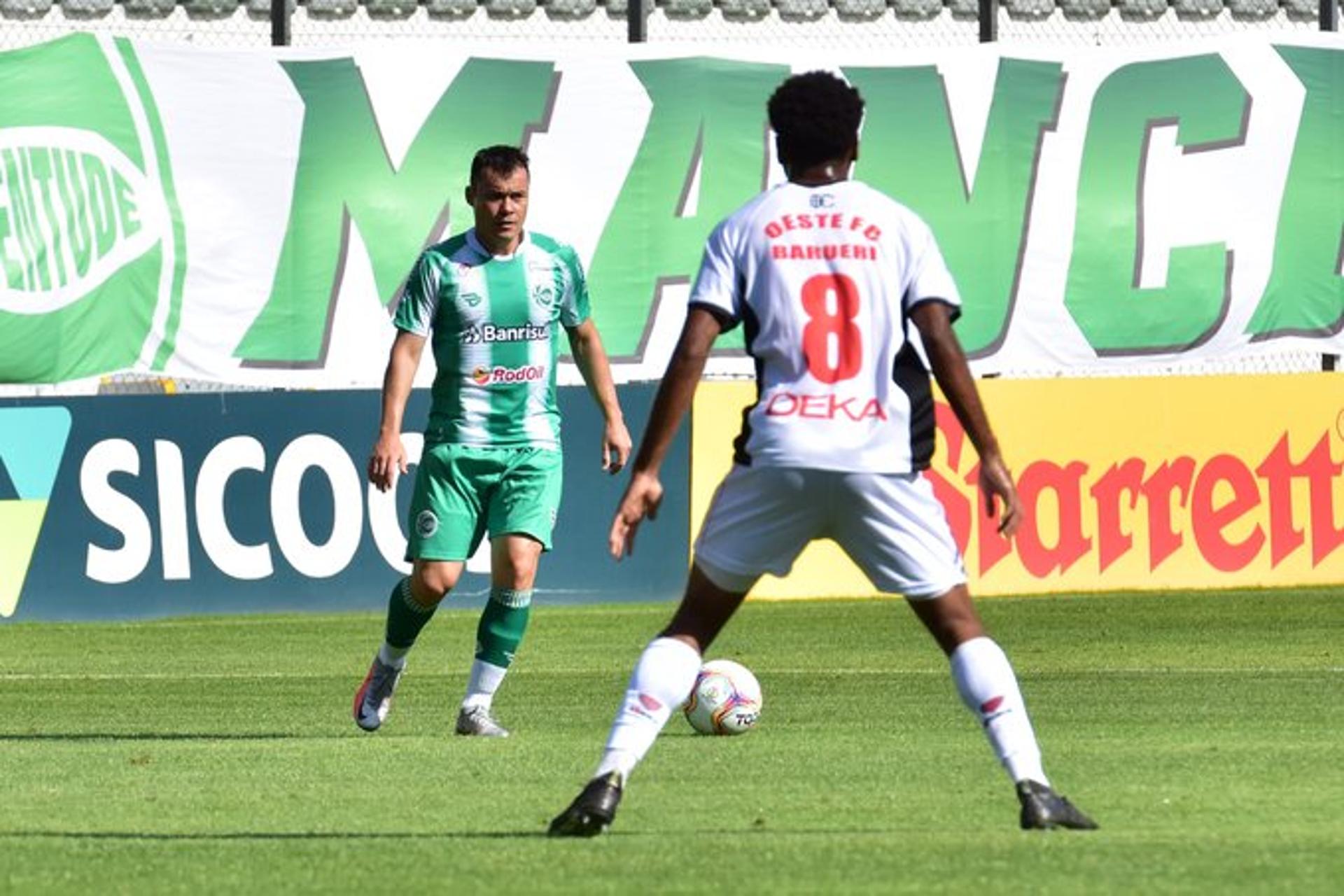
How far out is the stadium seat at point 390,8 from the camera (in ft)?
74.1

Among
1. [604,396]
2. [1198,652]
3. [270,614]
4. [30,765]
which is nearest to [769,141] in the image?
[270,614]

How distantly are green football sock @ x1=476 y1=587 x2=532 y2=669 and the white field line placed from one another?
330 centimetres

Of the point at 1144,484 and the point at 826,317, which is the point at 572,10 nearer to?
the point at 1144,484

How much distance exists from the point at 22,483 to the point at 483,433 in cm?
789

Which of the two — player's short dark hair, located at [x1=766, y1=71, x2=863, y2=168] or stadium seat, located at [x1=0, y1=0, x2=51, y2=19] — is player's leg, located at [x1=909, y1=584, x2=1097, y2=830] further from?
stadium seat, located at [x1=0, y1=0, x2=51, y2=19]

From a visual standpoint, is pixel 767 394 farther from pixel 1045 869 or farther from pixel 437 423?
pixel 437 423

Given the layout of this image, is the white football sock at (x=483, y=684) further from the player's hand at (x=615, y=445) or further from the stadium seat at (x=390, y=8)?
the stadium seat at (x=390, y=8)

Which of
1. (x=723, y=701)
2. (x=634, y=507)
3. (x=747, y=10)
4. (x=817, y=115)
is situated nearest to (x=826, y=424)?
(x=634, y=507)

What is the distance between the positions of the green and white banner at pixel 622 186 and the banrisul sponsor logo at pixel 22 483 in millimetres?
982

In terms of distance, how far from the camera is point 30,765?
10703 millimetres

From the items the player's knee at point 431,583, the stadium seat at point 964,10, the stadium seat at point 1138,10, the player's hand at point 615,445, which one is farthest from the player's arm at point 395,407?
the stadium seat at point 1138,10

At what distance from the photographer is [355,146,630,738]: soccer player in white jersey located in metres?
11.8

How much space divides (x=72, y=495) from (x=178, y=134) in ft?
9.25

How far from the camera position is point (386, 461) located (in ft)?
37.9
